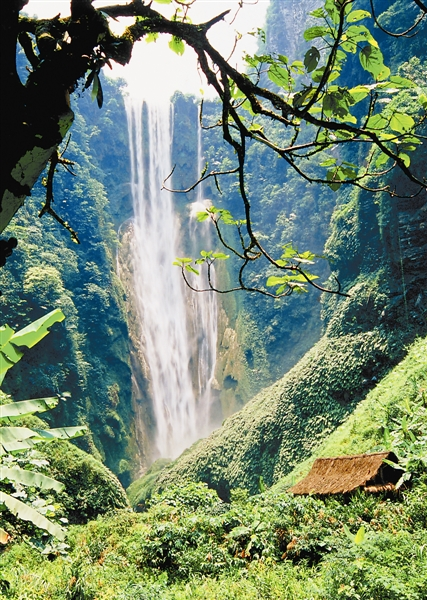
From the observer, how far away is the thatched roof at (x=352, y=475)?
5.12 metres

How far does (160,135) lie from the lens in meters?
32.1

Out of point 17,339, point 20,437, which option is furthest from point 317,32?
point 20,437

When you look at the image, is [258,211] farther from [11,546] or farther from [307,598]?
[307,598]

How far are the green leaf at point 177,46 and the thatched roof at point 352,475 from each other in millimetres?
5030

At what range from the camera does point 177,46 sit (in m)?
1.49

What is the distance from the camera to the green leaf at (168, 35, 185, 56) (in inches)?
57.6

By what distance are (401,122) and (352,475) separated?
542cm

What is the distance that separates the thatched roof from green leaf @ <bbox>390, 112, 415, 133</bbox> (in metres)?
4.85

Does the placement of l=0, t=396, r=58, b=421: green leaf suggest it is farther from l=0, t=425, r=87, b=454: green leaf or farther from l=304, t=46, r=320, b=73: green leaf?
l=304, t=46, r=320, b=73: green leaf

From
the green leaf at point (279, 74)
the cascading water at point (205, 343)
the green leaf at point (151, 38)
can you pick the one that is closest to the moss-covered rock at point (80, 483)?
the green leaf at point (151, 38)

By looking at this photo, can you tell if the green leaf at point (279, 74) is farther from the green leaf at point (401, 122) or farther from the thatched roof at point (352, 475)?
the thatched roof at point (352, 475)

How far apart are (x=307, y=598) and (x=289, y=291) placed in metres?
2.95

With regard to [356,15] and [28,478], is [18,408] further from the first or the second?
[356,15]

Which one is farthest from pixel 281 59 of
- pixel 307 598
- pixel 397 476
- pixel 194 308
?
pixel 194 308
